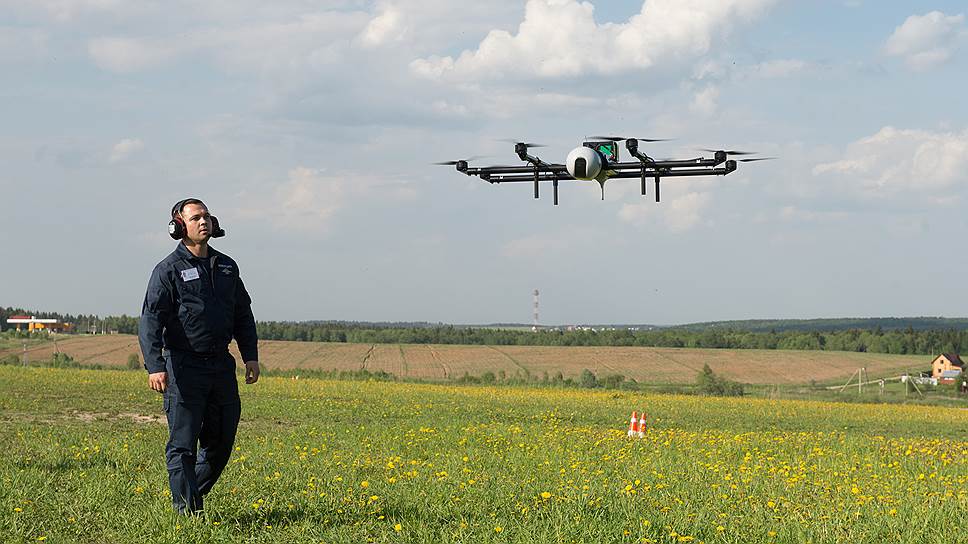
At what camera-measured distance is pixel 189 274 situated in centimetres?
743

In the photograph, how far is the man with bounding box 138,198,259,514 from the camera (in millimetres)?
7359

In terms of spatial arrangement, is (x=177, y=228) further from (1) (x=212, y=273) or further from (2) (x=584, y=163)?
(2) (x=584, y=163)

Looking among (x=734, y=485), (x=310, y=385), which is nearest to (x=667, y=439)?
(x=734, y=485)

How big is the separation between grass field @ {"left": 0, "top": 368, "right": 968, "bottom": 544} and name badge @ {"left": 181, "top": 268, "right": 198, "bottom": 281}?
180 centimetres

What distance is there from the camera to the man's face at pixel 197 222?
7.52m

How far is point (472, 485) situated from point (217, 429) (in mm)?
2858

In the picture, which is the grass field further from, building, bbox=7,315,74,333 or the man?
building, bbox=7,315,74,333

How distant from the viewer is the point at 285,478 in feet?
33.2

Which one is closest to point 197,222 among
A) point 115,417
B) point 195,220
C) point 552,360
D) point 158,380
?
point 195,220

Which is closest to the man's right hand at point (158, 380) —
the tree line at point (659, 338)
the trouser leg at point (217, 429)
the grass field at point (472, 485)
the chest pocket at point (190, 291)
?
the trouser leg at point (217, 429)

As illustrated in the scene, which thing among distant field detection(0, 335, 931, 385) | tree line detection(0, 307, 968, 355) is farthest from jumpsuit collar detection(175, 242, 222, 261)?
tree line detection(0, 307, 968, 355)

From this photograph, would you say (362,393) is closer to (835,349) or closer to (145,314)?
(145,314)

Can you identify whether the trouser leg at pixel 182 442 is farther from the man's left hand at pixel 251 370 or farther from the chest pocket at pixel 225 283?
the chest pocket at pixel 225 283

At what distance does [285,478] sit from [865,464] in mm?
8066
